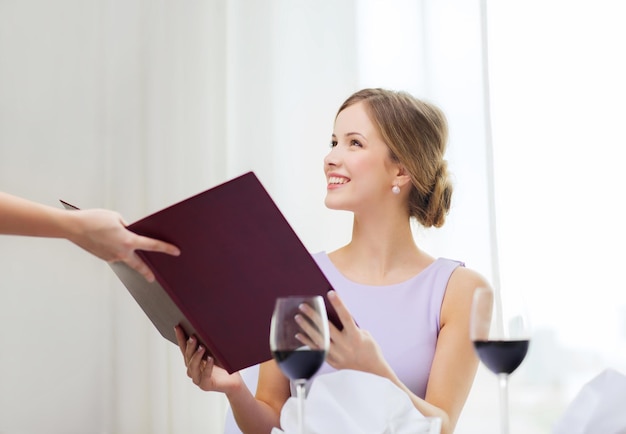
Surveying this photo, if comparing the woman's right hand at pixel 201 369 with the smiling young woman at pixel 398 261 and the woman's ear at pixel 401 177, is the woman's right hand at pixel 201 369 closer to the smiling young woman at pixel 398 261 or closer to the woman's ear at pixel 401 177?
the smiling young woman at pixel 398 261

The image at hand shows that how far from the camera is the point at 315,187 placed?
260 cm

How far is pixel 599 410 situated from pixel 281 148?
70.3 inches

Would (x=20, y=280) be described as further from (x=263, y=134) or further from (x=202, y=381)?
(x=202, y=381)

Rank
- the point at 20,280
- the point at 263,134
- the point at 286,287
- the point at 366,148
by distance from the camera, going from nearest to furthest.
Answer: the point at 286,287
the point at 366,148
the point at 20,280
the point at 263,134

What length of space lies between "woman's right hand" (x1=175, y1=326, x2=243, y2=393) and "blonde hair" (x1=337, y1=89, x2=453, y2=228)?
0.74 m

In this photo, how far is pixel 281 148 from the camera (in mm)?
2682

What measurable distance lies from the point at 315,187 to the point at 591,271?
94 centimetres

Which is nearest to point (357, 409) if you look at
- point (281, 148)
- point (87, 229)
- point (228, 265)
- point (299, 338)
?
point (299, 338)

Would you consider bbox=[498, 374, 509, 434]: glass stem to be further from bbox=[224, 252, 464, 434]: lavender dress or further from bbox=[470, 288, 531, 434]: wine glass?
bbox=[224, 252, 464, 434]: lavender dress

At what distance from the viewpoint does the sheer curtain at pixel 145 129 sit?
2520 millimetres

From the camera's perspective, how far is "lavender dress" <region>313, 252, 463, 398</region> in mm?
1926

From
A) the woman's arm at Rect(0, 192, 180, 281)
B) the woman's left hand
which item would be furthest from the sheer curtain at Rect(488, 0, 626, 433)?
the woman's arm at Rect(0, 192, 180, 281)

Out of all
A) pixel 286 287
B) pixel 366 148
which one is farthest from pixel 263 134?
pixel 286 287

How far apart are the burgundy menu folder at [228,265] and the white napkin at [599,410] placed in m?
0.43
